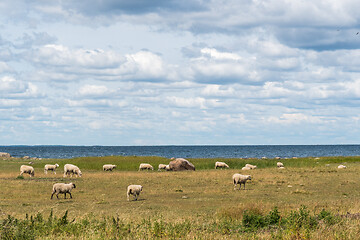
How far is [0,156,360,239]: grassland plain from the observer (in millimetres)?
14156

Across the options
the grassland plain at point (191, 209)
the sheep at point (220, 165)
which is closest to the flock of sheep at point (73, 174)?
the sheep at point (220, 165)

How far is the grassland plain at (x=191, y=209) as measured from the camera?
46.4 ft

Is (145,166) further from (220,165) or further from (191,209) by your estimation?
(191,209)

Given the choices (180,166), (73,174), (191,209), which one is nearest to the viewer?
(191,209)

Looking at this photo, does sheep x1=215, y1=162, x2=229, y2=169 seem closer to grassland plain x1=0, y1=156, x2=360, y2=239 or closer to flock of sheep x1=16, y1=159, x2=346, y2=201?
flock of sheep x1=16, y1=159, x2=346, y2=201

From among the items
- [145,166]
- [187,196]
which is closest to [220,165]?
[145,166]

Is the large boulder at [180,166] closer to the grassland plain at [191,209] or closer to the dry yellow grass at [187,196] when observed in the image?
the grassland plain at [191,209]

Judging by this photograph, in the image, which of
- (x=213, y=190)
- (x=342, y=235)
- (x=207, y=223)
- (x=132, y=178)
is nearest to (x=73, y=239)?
(x=207, y=223)

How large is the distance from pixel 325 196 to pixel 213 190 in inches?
335

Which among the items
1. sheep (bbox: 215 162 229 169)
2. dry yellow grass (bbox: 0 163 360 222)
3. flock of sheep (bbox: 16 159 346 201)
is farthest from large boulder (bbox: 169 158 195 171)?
dry yellow grass (bbox: 0 163 360 222)

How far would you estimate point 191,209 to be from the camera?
931 inches

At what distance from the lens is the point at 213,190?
33094mm

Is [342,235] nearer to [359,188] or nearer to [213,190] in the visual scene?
[213,190]

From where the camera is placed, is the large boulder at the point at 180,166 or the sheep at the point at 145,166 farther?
the sheep at the point at 145,166
